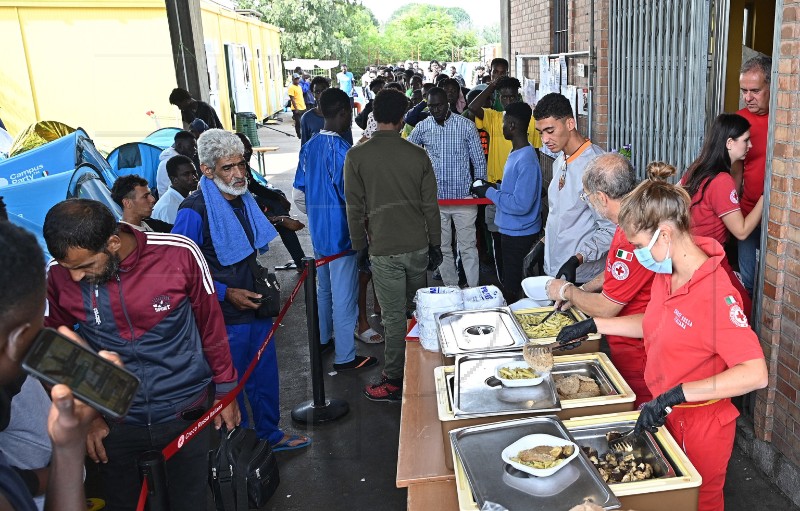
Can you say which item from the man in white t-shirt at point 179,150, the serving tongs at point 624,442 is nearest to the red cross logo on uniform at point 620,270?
the serving tongs at point 624,442

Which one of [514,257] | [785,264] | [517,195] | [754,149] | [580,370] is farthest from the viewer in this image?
[514,257]

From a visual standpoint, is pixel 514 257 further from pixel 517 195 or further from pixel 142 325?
pixel 142 325

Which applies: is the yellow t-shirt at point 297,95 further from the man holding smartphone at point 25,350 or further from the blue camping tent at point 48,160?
the man holding smartphone at point 25,350

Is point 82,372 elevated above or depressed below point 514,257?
above

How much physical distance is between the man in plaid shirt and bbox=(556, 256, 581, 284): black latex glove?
248 cm

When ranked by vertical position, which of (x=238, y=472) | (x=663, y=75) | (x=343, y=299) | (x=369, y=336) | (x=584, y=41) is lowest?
(x=369, y=336)

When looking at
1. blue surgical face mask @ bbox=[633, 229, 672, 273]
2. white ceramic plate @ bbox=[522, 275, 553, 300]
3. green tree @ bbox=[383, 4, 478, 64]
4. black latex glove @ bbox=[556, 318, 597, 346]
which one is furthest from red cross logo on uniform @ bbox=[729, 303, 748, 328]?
green tree @ bbox=[383, 4, 478, 64]

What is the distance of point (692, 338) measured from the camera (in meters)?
2.28

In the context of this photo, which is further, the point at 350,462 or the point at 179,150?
the point at 179,150

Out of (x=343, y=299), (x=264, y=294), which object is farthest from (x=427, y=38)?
(x=264, y=294)

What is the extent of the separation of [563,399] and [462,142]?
392 cm

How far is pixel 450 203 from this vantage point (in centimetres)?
619

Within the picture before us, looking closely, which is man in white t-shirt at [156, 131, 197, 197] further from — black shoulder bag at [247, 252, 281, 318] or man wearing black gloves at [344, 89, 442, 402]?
black shoulder bag at [247, 252, 281, 318]

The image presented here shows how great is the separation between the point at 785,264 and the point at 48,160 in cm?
585
